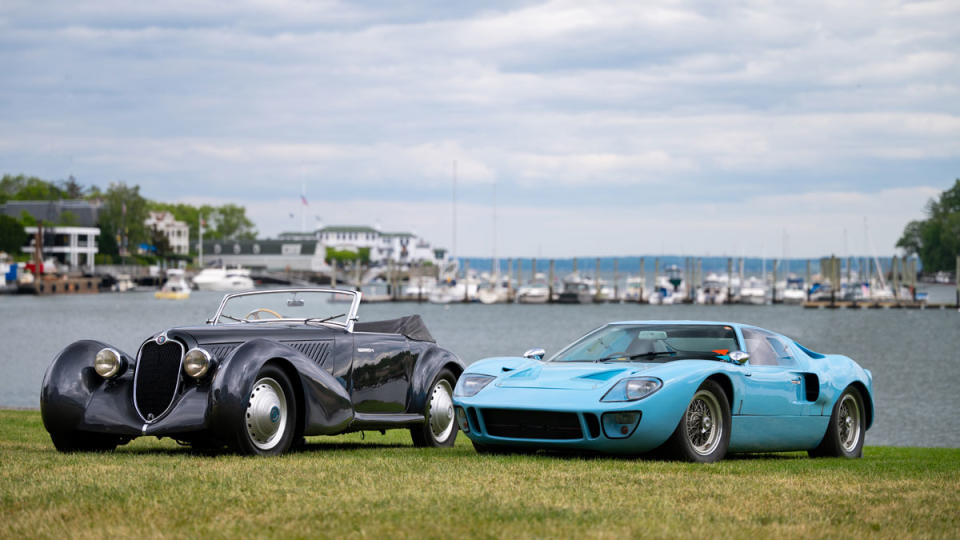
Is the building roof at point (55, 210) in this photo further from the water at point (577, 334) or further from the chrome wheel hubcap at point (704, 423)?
the chrome wheel hubcap at point (704, 423)

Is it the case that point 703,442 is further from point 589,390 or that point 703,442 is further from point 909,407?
point 909,407

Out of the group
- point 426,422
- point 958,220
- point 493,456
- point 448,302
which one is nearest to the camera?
point 493,456

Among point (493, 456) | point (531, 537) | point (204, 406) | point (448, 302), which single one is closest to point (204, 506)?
point (531, 537)

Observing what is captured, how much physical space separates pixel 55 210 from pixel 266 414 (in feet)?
600

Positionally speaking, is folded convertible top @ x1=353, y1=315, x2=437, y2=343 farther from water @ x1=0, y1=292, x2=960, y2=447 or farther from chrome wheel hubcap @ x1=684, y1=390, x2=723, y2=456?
water @ x1=0, y1=292, x2=960, y2=447

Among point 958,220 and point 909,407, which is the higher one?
point 958,220

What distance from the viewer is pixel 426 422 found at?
1173cm

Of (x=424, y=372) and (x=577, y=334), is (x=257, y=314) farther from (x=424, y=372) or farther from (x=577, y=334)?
(x=577, y=334)

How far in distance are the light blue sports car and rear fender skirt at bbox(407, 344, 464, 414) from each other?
1.20 meters

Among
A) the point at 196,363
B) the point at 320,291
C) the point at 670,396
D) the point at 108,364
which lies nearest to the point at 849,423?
the point at 670,396

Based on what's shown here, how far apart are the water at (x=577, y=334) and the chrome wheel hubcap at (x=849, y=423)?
551 inches

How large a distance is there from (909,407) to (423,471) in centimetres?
2842

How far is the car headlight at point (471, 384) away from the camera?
1030cm

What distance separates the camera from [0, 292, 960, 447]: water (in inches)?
1309
